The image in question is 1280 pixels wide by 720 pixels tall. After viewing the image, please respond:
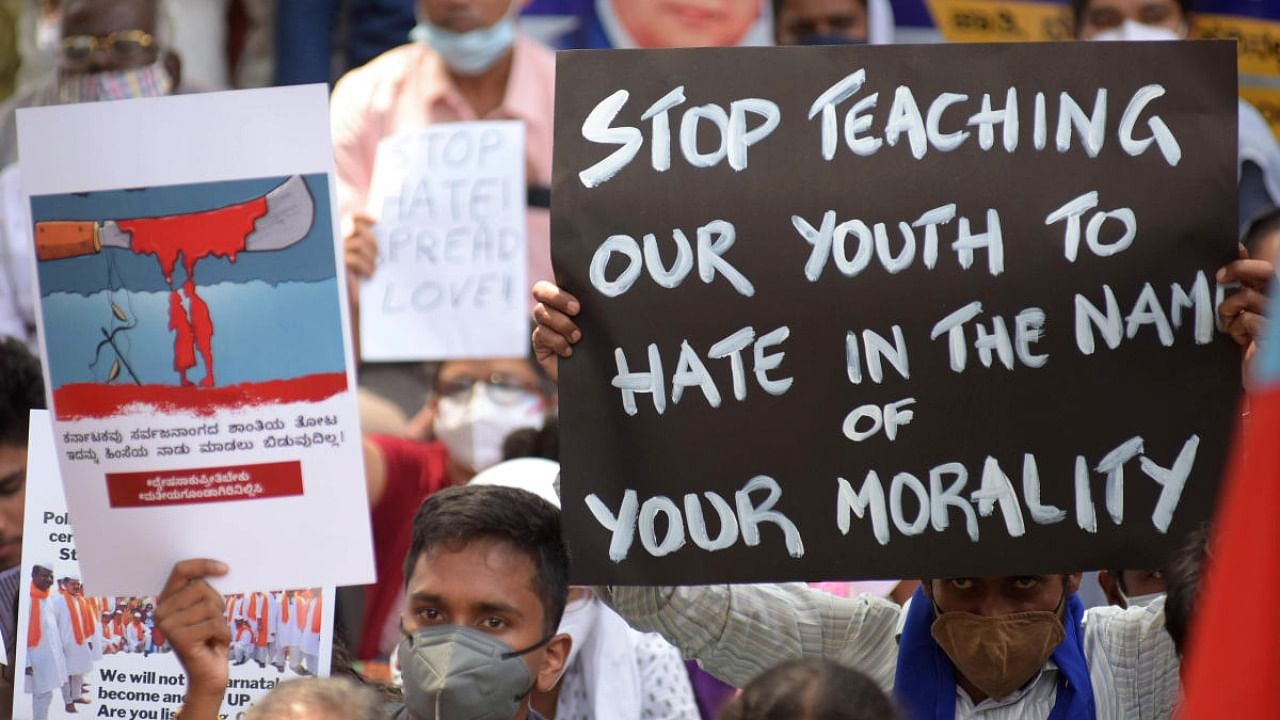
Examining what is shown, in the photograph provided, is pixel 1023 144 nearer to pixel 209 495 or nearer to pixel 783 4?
pixel 209 495

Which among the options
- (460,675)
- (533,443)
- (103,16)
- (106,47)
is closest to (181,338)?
(460,675)

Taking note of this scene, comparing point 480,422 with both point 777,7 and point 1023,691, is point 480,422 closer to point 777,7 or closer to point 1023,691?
point 777,7

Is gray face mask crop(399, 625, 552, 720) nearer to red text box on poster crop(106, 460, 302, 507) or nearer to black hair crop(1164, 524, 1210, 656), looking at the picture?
red text box on poster crop(106, 460, 302, 507)

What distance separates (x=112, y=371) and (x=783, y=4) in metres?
4.32

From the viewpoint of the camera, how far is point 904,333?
3.70m

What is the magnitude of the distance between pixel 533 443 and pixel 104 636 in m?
1.84

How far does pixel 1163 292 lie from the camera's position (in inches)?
146

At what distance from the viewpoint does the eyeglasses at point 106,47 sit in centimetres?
657

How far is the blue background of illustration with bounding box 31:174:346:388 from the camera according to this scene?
151 inches

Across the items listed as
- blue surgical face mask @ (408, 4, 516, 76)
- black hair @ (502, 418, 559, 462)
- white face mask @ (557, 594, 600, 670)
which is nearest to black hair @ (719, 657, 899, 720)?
white face mask @ (557, 594, 600, 670)

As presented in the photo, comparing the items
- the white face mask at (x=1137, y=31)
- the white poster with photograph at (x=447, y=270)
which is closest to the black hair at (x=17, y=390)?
the white poster with photograph at (x=447, y=270)

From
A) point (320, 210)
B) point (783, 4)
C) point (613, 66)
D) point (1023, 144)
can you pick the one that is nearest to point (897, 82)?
point (1023, 144)

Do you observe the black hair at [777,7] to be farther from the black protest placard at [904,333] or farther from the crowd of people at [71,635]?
the crowd of people at [71,635]

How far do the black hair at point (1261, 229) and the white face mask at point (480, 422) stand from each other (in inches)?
86.8
